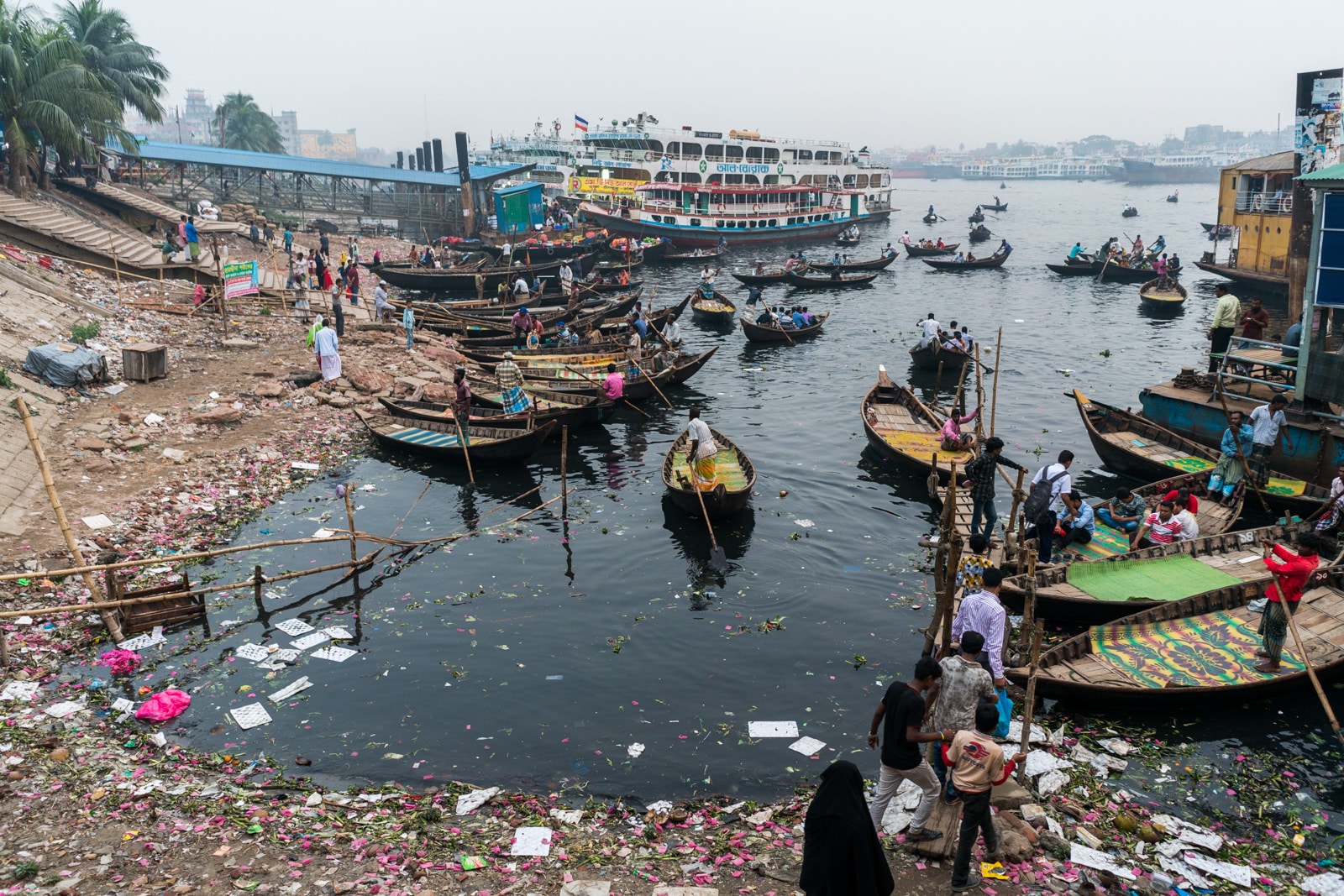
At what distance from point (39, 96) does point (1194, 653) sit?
40.1 metres

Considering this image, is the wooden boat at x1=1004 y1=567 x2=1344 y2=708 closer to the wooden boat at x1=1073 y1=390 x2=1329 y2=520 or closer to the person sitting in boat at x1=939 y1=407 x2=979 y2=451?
the wooden boat at x1=1073 y1=390 x2=1329 y2=520

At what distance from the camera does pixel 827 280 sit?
43688 millimetres

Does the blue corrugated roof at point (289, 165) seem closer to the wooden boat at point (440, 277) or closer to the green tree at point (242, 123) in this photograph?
the wooden boat at point (440, 277)

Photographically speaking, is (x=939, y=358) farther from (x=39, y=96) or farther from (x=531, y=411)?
(x=39, y=96)

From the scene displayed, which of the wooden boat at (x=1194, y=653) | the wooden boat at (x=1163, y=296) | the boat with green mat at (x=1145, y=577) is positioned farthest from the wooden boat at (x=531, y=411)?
the wooden boat at (x=1163, y=296)

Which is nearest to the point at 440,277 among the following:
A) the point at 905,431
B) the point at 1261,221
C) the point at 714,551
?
the point at 905,431

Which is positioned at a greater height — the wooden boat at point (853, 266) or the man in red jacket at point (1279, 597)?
the wooden boat at point (853, 266)

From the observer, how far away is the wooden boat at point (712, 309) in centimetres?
3566

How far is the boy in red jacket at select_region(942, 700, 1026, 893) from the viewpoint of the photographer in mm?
6613

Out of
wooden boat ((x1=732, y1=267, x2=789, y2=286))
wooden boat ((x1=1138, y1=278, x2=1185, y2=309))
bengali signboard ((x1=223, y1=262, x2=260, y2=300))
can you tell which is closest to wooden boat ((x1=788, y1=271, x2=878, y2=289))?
wooden boat ((x1=732, y1=267, x2=789, y2=286))

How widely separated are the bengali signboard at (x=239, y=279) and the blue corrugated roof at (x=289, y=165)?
28.7 meters

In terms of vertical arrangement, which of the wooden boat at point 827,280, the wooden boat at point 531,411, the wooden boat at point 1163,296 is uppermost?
the wooden boat at point 827,280

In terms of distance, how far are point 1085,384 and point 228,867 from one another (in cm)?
2762

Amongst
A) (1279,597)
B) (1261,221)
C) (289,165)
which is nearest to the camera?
(1279,597)
